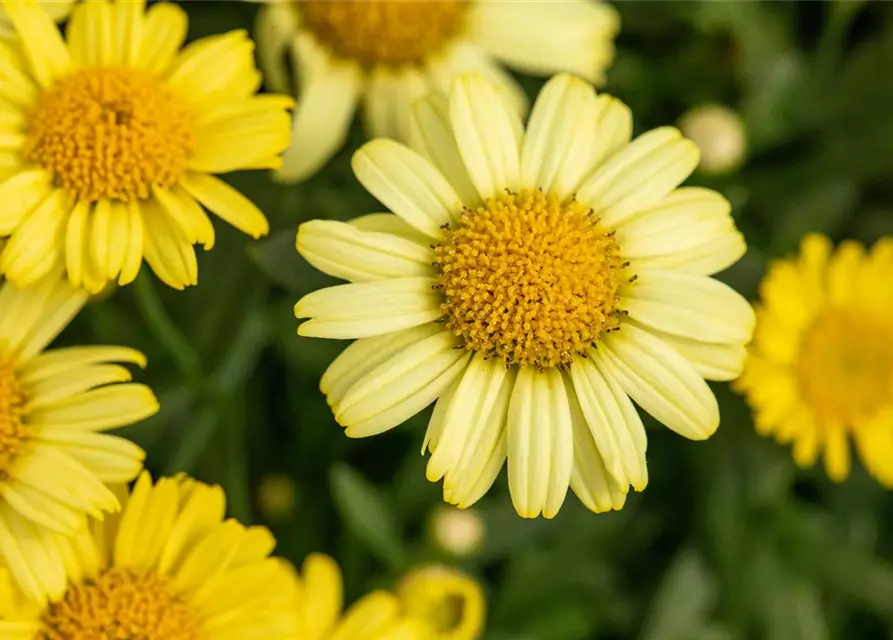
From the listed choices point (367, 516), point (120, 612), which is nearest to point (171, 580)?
point (120, 612)

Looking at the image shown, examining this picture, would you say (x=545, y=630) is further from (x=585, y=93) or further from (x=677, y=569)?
(x=585, y=93)

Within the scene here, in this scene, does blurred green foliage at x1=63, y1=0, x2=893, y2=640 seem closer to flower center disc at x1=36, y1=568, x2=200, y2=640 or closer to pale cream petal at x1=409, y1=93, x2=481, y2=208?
flower center disc at x1=36, y1=568, x2=200, y2=640

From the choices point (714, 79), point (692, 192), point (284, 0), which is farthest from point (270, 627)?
point (714, 79)

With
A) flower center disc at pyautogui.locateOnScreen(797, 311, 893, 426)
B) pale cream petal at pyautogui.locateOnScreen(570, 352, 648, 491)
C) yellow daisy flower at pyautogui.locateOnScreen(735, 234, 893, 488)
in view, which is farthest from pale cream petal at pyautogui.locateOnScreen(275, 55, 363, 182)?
flower center disc at pyautogui.locateOnScreen(797, 311, 893, 426)

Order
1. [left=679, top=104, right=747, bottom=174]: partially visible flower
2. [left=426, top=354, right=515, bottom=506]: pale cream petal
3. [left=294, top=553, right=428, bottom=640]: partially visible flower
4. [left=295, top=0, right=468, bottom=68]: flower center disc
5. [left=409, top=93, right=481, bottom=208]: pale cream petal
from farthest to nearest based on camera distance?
[left=679, top=104, right=747, bottom=174]: partially visible flower, [left=295, top=0, right=468, bottom=68]: flower center disc, [left=294, top=553, right=428, bottom=640]: partially visible flower, [left=409, top=93, right=481, bottom=208]: pale cream petal, [left=426, top=354, right=515, bottom=506]: pale cream petal

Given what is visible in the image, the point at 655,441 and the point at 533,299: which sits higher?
the point at 533,299

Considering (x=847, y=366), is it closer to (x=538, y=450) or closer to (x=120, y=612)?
(x=538, y=450)

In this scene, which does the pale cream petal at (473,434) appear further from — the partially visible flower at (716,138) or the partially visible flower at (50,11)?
the partially visible flower at (50,11)
